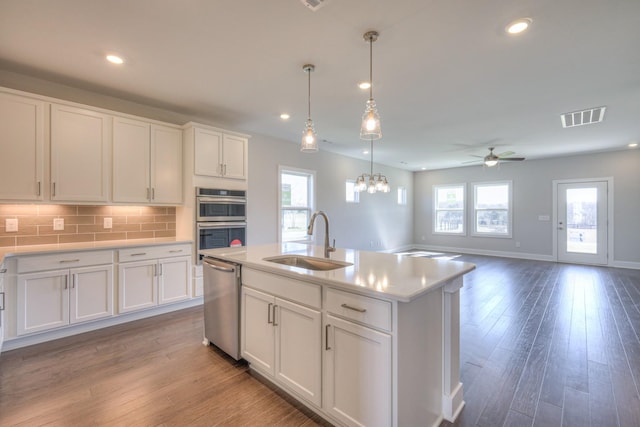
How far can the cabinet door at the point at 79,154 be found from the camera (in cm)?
291

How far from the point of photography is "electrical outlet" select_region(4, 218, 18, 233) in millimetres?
2896

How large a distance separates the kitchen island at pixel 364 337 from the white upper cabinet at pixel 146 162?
2119 millimetres

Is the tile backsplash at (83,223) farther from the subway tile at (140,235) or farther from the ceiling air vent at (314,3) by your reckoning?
the ceiling air vent at (314,3)

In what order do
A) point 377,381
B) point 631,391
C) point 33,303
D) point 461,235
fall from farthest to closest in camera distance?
point 461,235 → point 33,303 → point 631,391 → point 377,381

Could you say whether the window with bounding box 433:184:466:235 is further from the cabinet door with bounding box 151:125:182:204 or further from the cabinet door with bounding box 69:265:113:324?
the cabinet door with bounding box 69:265:113:324

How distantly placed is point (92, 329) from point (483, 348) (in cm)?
400

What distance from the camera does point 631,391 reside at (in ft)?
6.83

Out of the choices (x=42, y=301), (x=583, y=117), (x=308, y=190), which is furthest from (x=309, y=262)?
(x=583, y=117)

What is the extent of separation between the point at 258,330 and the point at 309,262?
65cm

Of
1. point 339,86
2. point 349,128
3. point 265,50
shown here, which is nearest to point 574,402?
point 339,86

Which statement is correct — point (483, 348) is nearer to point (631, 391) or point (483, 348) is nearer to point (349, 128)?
point (631, 391)

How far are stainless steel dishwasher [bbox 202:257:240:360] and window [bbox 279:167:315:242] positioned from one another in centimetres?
268

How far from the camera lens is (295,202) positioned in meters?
→ 5.75

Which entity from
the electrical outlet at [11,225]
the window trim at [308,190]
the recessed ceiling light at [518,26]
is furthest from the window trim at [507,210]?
the electrical outlet at [11,225]
